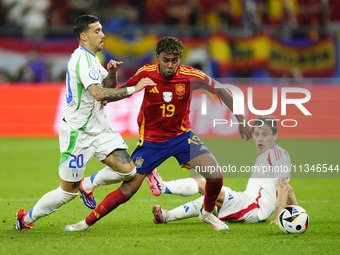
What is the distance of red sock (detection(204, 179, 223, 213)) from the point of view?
5.43 metres

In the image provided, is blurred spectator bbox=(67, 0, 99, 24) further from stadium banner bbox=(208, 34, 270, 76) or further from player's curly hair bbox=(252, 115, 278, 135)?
player's curly hair bbox=(252, 115, 278, 135)

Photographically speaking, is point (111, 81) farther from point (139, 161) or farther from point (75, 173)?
point (75, 173)

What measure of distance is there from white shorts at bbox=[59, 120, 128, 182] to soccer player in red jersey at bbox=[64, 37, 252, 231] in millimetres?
401

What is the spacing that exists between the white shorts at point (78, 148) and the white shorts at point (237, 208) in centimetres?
142

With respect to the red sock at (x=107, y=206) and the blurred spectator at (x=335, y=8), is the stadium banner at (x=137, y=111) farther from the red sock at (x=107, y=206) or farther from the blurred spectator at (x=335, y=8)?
the red sock at (x=107, y=206)

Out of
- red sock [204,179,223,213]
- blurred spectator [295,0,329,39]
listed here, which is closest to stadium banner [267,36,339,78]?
blurred spectator [295,0,329,39]

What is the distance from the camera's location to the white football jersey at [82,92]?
509 cm

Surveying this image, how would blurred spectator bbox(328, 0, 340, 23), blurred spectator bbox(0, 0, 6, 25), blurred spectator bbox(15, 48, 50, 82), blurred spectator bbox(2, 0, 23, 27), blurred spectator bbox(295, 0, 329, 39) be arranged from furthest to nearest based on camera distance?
blurred spectator bbox(328, 0, 340, 23) < blurred spectator bbox(295, 0, 329, 39) < blurred spectator bbox(0, 0, 6, 25) < blurred spectator bbox(2, 0, 23, 27) < blurred spectator bbox(15, 48, 50, 82)

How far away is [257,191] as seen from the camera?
239 inches

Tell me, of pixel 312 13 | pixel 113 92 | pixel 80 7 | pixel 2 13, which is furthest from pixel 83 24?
pixel 312 13

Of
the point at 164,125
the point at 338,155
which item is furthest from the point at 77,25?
the point at 338,155

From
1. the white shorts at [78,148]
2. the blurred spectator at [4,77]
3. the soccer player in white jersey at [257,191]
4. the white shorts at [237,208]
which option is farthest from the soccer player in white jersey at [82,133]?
the blurred spectator at [4,77]

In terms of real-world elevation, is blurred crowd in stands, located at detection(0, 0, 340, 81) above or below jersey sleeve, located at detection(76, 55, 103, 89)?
above

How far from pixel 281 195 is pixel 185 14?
1252cm
